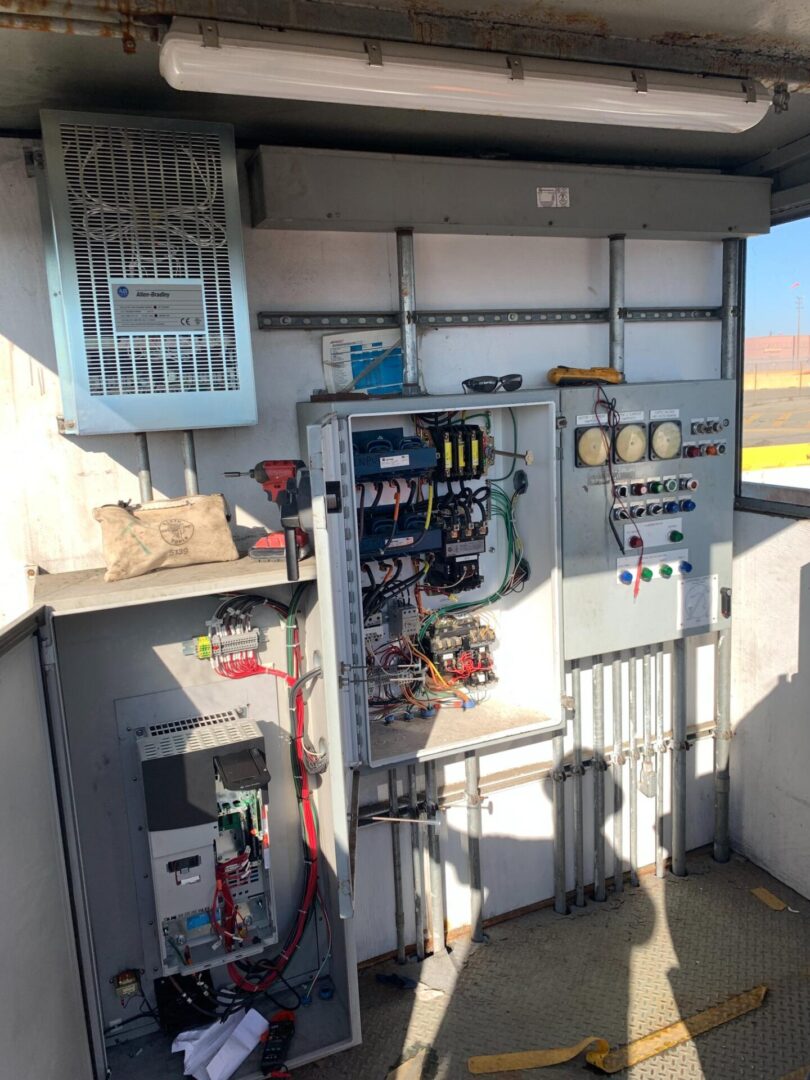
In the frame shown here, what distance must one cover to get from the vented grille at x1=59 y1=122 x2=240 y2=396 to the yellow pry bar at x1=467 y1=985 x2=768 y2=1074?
2.19m

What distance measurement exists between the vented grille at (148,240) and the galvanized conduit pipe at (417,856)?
5.07ft

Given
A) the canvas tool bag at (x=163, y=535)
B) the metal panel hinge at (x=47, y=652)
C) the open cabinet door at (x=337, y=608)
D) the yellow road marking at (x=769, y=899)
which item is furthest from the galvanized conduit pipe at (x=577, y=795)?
the metal panel hinge at (x=47, y=652)

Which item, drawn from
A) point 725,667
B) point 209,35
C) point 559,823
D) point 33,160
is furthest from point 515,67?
point 559,823

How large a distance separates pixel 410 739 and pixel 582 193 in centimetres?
194

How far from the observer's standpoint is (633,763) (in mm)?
3154

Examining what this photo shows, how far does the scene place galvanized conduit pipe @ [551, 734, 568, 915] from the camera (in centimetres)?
300

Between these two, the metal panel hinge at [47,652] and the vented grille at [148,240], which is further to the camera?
the vented grille at [148,240]

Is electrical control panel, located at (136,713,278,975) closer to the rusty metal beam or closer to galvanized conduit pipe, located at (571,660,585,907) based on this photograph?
galvanized conduit pipe, located at (571,660,585,907)

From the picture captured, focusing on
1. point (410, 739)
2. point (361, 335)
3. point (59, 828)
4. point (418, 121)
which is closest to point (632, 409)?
point (361, 335)

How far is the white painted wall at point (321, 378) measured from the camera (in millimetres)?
2266

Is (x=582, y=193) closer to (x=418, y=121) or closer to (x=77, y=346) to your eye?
(x=418, y=121)

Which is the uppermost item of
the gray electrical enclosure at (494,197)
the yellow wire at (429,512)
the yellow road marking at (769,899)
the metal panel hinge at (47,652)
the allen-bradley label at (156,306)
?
the gray electrical enclosure at (494,197)

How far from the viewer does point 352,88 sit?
163 centimetres

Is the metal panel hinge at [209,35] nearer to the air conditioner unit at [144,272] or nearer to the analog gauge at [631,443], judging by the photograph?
the air conditioner unit at [144,272]
